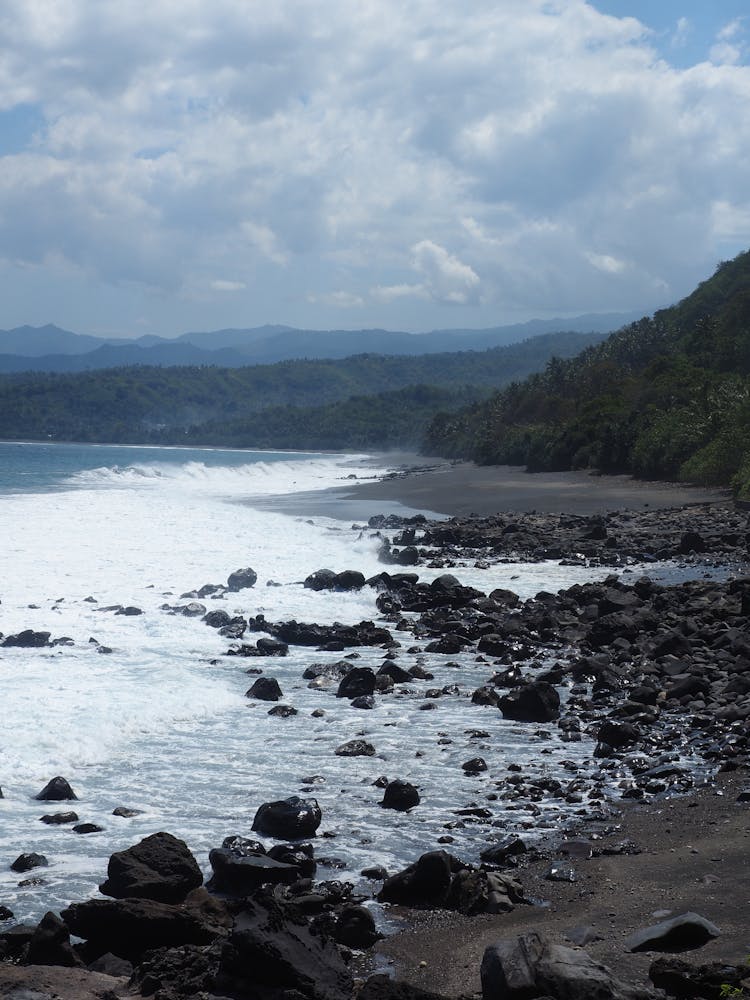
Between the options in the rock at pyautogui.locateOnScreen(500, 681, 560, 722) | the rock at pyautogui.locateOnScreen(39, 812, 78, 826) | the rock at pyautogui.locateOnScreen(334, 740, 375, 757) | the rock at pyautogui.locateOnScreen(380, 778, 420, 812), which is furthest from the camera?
the rock at pyautogui.locateOnScreen(500, 681, 560, 722)

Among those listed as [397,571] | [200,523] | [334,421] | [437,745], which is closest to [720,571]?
[397,571]

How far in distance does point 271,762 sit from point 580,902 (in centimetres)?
421

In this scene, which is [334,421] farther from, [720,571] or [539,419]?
[720,571]

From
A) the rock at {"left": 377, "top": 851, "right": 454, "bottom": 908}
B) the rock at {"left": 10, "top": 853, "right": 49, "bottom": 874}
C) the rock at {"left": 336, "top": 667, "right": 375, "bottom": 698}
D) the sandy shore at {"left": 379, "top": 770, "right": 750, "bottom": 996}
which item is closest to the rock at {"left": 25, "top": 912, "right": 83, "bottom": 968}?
the rock at {"left": 10, "top": 853, "right": 49, "bottom": 874}

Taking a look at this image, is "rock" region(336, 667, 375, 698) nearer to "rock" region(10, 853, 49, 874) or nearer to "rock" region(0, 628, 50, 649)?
"rock" region(0, 628, 50, 649)

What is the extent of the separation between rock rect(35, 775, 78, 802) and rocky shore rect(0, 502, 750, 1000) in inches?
0.5

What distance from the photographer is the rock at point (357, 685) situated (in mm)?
12883

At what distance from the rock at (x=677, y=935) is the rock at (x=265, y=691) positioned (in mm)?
7463

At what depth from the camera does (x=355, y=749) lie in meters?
10.4

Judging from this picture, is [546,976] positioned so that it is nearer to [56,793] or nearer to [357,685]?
[56,793]

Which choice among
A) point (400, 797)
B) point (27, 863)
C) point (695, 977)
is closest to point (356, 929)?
point (695, 977)

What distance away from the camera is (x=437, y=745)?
420 inches

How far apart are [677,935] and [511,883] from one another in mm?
1425

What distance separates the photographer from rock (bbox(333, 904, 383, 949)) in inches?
243
